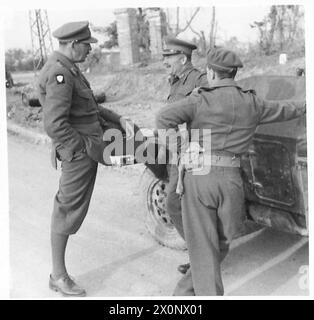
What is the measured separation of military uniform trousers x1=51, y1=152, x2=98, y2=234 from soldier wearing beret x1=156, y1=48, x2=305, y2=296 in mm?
827

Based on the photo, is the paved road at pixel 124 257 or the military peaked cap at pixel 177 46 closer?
the paved road at pixel 124 257

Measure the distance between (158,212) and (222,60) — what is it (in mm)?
1860

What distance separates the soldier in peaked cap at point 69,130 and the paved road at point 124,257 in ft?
1.04

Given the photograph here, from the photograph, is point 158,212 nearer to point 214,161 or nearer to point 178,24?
point 214,161

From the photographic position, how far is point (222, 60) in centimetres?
344

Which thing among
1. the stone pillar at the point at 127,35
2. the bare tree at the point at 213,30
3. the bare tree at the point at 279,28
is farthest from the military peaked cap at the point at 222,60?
the stone pillar at the point at 127,35

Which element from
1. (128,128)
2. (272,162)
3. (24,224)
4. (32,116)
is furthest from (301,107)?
(32,116)

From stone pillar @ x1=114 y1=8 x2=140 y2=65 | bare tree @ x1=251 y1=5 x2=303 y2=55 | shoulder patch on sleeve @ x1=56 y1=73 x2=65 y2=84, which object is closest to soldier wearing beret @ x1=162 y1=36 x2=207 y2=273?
shoulder patch on sleeve @ x1=56 y1=73 x2=65 y2=84

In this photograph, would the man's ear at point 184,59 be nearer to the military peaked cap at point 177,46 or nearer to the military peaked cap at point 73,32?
the military peaked cap at point 177,46

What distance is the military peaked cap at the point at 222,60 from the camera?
3.44 meters

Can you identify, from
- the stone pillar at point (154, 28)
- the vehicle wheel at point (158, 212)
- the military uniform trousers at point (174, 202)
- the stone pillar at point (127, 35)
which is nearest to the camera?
the military uniform trousers at point (174, 202)

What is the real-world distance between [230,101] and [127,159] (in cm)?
123

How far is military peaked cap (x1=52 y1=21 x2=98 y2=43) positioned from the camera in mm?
3879

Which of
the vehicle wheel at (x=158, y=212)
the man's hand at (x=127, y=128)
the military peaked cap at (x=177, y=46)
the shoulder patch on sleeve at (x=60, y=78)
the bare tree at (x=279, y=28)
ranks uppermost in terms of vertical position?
the bare tree at (x=279, y=28)
